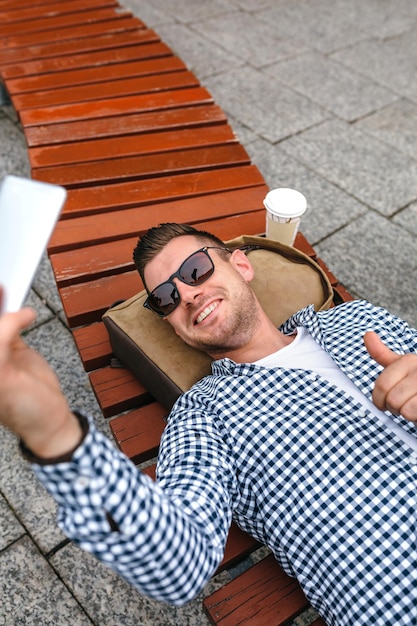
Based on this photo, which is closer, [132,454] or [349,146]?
[132,454]

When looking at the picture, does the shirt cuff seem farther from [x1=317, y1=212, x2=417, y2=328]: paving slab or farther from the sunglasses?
[x1=317, y1=212, x2=417, y2=328]: paving slab

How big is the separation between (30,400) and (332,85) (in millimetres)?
5055

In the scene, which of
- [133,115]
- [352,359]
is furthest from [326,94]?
[352,359]

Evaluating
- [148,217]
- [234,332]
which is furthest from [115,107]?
[234,332]

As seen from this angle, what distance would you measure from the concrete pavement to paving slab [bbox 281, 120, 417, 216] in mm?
13

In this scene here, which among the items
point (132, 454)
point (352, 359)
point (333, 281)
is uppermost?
point (352, 359)

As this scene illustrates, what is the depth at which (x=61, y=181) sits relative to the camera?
9.98 feet

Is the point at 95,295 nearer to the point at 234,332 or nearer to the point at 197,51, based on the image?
the point at 234,332

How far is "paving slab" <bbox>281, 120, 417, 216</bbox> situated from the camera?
13.6 ft

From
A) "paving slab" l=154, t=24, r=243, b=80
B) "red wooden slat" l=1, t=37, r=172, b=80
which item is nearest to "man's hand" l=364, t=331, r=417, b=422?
"red wooden slat" l=1, t=37, r=172, b=80

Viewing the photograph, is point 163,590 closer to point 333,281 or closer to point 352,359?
point 352,359

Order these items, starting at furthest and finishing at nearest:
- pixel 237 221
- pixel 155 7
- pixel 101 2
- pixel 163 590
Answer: pixel 155 7 → pixel 101 2 → pixel 237 221 → pixel 163 590

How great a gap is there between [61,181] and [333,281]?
5.37 feet

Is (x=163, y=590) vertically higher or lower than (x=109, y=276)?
higher
